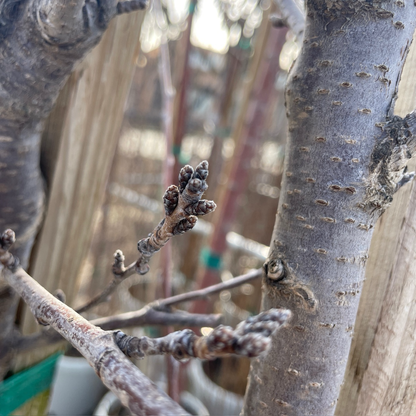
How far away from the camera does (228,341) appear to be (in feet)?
0.85

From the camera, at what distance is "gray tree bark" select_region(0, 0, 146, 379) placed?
0.48m

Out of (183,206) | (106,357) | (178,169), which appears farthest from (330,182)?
(178,169)

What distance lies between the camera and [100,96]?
82 cm

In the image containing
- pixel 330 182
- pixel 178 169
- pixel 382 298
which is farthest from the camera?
pixel 178 169

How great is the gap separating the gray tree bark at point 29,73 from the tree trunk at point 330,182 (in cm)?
26

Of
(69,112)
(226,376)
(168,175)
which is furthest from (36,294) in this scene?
(226,376)

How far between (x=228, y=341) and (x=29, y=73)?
0.49m

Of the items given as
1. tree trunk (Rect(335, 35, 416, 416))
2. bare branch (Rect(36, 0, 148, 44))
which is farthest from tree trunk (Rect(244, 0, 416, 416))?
bare branch (Rect(36, 0, 148, 44))

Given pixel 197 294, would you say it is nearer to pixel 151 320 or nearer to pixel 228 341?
pixel 151 320

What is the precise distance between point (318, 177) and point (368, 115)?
10cm

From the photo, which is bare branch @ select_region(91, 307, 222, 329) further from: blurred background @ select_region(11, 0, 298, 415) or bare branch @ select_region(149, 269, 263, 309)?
blurred background @ select_region(11, 0, 298, 415)

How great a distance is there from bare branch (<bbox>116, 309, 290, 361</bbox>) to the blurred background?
626 millimetres

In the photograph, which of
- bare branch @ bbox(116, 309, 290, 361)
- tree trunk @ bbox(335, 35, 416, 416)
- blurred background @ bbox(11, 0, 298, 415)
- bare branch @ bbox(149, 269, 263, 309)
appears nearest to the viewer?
bare branch @ bbox(116, 309, 290, 361)

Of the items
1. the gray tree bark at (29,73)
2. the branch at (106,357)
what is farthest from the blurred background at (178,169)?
the branch at (106,357)
